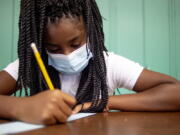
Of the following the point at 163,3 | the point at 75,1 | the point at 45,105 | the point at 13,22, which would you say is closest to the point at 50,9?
the point at 75,1

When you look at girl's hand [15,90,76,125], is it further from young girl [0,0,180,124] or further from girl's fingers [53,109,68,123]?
young girl [0,0,180,124]

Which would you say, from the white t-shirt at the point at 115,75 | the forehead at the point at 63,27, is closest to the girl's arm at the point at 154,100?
the white t-shirt at the point at 115,75

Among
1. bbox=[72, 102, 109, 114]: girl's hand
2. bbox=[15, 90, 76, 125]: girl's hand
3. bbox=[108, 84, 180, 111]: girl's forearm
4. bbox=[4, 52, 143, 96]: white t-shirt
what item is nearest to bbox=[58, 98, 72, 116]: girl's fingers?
bbox=[15, 90, 76, 125]: girl's hand

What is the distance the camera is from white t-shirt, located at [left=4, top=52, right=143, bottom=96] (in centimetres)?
93

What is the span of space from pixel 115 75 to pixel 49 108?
51 cm

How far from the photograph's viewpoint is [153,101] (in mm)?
792

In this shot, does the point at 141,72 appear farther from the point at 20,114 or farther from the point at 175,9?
the point at 175,9

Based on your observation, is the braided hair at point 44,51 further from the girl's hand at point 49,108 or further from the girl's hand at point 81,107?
the girl's hand at point 49,108

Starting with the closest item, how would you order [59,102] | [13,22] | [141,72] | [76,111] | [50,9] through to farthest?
[59,102]
[76,111]
[50,9]
[141,72]
[13,22]

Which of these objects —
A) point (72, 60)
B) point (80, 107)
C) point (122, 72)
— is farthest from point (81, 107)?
point (122, 72)

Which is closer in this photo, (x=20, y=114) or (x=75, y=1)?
(x=20, y=114)

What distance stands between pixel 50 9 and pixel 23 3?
0.37 feet

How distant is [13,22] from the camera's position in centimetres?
194

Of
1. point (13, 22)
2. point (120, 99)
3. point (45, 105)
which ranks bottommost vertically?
point (120, 99)
